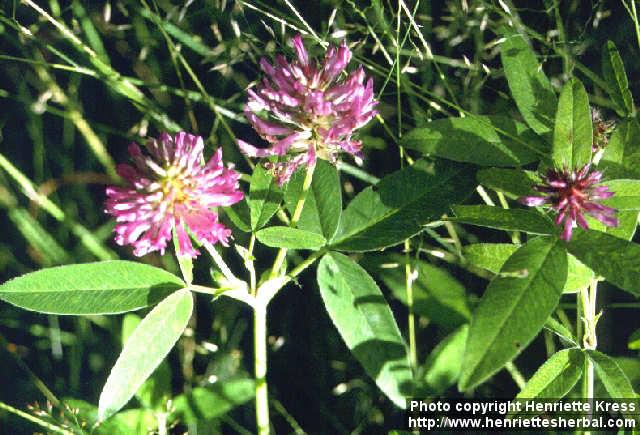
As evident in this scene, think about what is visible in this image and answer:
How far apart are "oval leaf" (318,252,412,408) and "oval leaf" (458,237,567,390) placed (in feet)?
0.89

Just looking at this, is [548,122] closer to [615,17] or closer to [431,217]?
[431,217]

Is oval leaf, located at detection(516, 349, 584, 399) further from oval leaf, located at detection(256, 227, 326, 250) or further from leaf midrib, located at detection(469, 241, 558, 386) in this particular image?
oval leaf, located at detection(256, 227, 326, 250)

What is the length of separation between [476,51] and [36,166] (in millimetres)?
1371

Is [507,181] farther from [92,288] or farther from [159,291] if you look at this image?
[92,288]

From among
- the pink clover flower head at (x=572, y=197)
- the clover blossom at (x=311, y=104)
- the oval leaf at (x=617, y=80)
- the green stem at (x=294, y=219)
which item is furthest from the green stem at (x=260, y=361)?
the oval leaf at (x=617, y=80)

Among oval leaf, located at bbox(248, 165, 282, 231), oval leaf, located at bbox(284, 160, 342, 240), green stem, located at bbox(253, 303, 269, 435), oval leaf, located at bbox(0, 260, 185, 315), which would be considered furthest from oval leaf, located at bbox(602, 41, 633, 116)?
oval leaf, located at bbox(0, 260, 185, 315)

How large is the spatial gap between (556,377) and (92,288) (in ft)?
3.23

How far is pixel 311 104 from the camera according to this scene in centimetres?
128

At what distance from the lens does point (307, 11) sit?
6.26 feet

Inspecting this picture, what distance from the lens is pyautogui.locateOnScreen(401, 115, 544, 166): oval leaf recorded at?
4.55 feet

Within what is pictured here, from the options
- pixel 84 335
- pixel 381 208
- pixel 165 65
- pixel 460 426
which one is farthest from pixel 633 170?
pixel 84 335

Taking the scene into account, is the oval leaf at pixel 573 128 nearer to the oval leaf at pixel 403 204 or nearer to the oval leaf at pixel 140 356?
the oval leaf at pixel 403 204

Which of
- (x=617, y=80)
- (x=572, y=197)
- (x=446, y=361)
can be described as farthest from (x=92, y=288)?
(x=617, y=80)

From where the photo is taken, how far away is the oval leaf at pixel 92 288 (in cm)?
142
